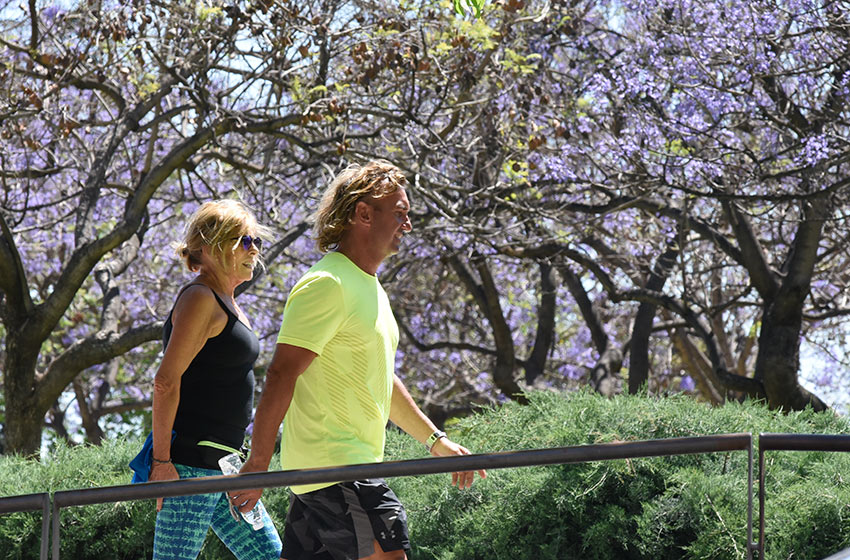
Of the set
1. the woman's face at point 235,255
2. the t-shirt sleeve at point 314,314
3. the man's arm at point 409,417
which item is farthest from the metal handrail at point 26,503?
the man's arm at point 409,417

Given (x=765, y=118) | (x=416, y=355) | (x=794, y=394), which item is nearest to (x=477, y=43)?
(x=765, y=118)

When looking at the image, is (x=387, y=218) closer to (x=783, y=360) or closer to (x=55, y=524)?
(x=55, y=524)

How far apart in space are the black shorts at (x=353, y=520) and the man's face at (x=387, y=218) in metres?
0.73

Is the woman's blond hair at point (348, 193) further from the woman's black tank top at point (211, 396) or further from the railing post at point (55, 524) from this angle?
the railing post at point (55, 524)

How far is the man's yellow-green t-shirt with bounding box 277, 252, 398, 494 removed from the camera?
2934 millimetres

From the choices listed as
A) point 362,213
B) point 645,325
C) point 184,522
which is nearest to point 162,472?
point 184,522

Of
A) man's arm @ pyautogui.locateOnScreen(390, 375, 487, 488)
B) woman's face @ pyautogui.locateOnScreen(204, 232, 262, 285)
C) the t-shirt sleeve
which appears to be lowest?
man's arm @ pyautogui.locateOnScreen(390, 375, 487, 488)

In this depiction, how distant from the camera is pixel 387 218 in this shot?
3.17 metres

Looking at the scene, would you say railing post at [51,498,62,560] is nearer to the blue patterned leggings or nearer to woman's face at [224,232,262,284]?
the blue patterned leggings

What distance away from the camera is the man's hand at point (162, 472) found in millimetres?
3195

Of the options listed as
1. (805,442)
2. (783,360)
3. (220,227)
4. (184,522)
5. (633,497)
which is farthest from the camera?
(783,360)

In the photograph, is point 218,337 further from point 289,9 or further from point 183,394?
point 289,9

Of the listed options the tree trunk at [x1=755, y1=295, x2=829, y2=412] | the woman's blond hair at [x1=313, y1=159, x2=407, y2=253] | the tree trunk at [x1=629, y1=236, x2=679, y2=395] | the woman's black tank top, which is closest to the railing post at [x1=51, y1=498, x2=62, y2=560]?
the woman's black tank top

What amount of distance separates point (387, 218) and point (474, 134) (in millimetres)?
6406
